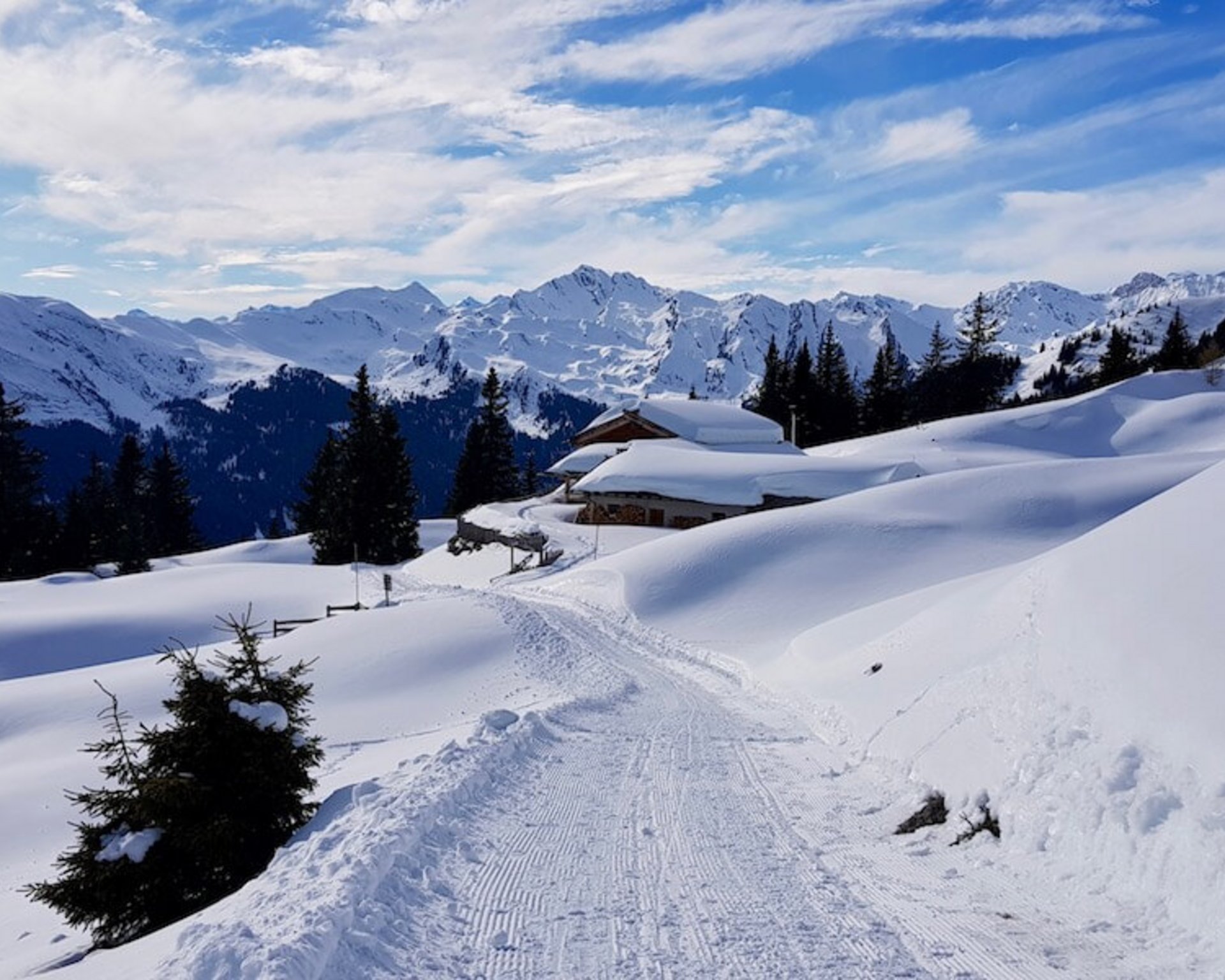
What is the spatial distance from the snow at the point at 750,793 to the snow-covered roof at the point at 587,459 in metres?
30.9

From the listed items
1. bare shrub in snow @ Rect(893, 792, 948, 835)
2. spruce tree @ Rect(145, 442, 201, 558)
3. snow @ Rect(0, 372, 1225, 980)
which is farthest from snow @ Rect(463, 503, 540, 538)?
spruce tree @ Rect(145, 442, 201, 558)

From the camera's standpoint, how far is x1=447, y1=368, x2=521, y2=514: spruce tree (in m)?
60.8

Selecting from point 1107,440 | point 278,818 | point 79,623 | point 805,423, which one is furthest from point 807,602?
point 805,423

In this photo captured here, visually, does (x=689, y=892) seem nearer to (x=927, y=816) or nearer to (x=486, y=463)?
(x=927, y=816)

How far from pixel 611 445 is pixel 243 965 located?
48.9 meters

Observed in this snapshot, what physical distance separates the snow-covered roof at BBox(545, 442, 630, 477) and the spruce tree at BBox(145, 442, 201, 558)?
27069 millimetres

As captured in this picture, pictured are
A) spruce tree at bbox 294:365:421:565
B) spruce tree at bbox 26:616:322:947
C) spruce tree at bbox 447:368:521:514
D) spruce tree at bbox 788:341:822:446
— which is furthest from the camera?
spruce tree at bbox 788:341:822:446

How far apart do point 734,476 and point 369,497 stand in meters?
19.8

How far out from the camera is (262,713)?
8.66 metres

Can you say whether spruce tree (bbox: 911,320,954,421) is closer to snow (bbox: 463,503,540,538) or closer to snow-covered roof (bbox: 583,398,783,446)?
snow-covered roof (bbox: 583,398,783,446)

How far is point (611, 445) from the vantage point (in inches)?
2112

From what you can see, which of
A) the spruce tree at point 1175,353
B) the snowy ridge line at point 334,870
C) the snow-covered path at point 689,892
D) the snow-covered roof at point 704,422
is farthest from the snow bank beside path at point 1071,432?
the snowy ridge line at point 334,870

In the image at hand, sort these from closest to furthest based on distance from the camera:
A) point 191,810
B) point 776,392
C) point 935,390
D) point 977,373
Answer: point 191,810, point 776,392, point 977,373, point 935,390

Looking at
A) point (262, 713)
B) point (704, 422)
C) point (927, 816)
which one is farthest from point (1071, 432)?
point (262, 713)
